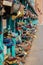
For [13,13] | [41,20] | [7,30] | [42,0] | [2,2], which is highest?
[2,2]

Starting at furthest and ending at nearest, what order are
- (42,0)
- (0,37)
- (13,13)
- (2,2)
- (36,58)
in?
(42,0)
(36,58)
(13,13)
(0,37)
(2,2)

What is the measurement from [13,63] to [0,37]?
41 centimetres

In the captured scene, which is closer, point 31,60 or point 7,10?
point 7,10

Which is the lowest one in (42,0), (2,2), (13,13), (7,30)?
(42,0)

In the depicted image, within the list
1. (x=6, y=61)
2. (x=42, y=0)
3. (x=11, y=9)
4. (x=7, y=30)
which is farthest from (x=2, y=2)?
(x=42, y=0)

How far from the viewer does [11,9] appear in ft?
6.15

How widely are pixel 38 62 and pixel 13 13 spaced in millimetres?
1140

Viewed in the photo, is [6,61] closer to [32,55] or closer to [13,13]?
[13,13]

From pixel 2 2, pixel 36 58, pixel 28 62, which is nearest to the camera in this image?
pixel 2 2

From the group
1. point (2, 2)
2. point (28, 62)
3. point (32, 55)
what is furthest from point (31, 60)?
point (2, 2)

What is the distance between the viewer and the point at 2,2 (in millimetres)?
1535

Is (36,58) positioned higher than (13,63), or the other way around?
(13,63)

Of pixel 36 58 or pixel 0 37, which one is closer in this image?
pixel 0 37

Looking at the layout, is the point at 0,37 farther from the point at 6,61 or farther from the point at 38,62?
the point at 38,62
